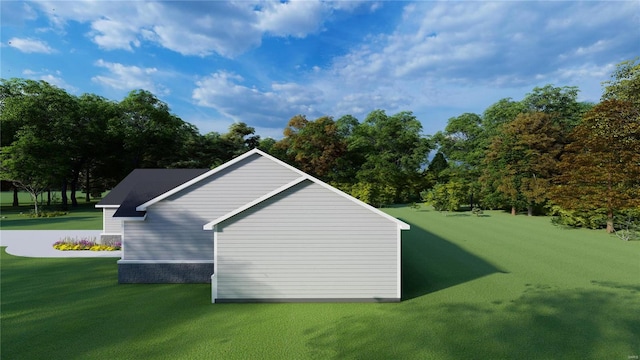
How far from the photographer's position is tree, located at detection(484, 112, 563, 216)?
26.1 m

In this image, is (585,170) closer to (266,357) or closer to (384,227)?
(384,227)

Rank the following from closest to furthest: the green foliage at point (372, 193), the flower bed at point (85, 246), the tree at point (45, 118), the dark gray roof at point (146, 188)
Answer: the dark gray roof at point (146, 188) → the flower bed at point (85, 246) → the tree at point (45, 118) → the green foliage at point (372, 193)

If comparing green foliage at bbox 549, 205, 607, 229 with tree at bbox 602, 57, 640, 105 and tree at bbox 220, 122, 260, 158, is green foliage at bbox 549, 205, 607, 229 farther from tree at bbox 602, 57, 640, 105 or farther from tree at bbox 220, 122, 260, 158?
tree at bbox 220, 122, 260, 158

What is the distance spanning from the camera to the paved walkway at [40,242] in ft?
46.5

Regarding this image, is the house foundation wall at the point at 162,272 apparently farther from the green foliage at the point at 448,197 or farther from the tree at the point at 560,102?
the tree at the point at 560,102

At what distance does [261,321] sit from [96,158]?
149 feet

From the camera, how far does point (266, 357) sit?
578 cm

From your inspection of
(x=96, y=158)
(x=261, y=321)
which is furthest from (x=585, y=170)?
(x=96, y=158)

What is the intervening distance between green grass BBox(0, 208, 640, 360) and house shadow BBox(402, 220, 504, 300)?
80 mm

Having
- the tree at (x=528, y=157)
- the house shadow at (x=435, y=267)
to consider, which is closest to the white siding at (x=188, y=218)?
the house shadow at (x=435, y=267)

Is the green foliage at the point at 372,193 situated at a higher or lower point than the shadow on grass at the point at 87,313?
→ higher

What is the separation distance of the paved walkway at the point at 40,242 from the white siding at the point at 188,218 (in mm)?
5192

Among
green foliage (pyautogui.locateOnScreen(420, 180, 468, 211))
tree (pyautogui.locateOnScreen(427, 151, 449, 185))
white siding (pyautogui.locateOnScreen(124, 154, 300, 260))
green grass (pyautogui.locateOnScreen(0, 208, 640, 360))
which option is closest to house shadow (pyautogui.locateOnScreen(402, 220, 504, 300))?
Result: green grass (pyautogui.locateOnScreen(0, 208, 640, 360))

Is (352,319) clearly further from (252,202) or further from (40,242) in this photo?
(40,242)
